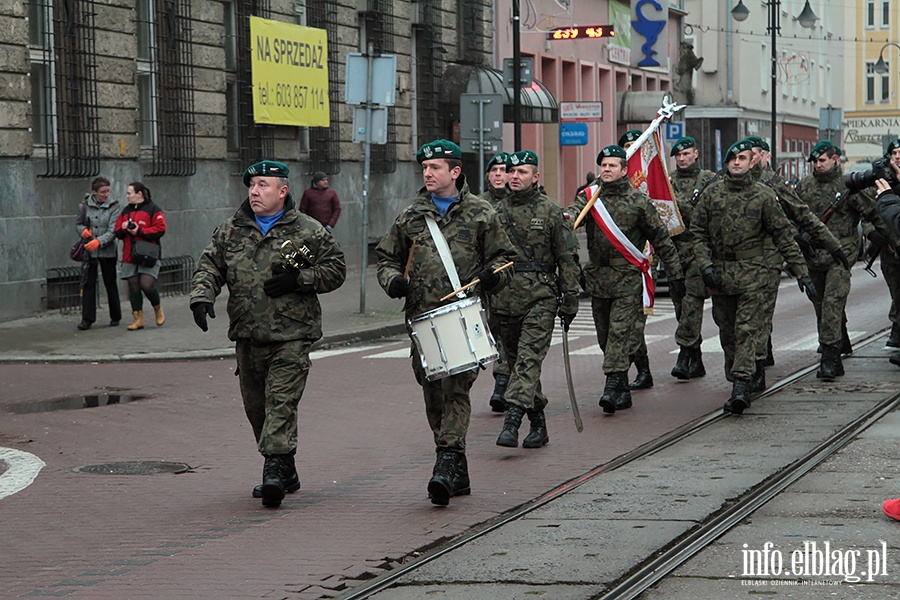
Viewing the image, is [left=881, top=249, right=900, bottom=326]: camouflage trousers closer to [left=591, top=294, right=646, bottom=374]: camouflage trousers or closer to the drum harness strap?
[left=591, top=294, right=646, bottom=374]: camouflage trousers

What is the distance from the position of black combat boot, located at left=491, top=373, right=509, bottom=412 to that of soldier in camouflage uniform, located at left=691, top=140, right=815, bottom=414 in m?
1.69

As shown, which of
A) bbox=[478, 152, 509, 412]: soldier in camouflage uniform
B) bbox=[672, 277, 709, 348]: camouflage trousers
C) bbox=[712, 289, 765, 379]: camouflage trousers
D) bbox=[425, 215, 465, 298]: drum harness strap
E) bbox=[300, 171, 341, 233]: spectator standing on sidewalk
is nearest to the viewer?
bbox=[425, 215, 465, 298]: drum harness strap

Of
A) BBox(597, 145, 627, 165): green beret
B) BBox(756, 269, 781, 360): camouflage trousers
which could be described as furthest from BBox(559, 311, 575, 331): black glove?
BBox(756, 269, 781, 360): camouflage trousers

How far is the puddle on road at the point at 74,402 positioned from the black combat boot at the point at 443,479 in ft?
16.8

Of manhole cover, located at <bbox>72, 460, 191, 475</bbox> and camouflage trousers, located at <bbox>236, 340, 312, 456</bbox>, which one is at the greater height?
camouflage trousers, located at <bbox>236, 340, 312, 456</bbox>

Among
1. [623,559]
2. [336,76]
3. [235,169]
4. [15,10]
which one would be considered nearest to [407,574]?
[623,559]

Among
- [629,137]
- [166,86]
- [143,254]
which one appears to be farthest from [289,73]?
[629,137]

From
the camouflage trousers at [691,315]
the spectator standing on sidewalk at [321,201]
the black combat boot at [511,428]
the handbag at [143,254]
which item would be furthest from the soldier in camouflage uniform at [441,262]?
the spectator standing on sidewalk at [321,201]

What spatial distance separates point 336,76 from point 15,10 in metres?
9.44

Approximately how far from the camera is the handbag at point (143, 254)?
18109 millimetres

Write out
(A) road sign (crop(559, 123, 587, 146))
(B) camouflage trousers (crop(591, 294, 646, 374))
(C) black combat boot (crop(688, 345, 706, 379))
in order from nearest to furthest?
(B) camouflage trousers (crop(591, 294, 646, 374))
(C) black combat boot (crop(688, 345, 706, 379))
(A) road sign (crop(559, 123, 587, 146))

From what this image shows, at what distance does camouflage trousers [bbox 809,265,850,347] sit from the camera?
13.7 metres

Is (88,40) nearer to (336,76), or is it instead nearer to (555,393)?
(336,76)

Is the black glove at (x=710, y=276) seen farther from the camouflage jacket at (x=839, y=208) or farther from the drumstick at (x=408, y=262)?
the drumstick at (x=408, y=262)
